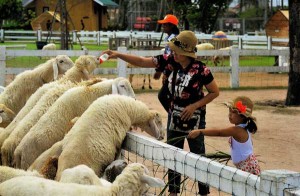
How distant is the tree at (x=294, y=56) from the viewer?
17.9 m

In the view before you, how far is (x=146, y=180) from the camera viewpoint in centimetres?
541

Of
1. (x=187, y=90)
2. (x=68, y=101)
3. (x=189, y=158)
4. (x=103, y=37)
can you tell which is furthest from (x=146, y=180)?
(x=103, y=37)

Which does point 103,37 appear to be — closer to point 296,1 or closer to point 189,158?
point 296,1

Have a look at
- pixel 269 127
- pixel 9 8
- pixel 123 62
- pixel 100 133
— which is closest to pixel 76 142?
pixel 100 133

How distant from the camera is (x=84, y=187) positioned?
17.2 feet

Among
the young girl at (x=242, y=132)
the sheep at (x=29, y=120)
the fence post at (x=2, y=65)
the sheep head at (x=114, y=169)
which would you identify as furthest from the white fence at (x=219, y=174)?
the fence post at (x=2, y=65)

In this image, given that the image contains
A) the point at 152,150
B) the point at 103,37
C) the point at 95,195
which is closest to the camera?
the point at 95,195

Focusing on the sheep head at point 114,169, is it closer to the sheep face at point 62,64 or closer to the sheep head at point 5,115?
the sheep head at point 5,115

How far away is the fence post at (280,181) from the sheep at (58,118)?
3709mm

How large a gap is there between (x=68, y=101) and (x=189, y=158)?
9.00 feet

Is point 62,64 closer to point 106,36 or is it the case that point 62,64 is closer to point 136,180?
point 136,180

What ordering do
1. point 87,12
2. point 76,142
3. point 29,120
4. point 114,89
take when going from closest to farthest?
point 76,142, point 114,89, point 29,120, point 87,12

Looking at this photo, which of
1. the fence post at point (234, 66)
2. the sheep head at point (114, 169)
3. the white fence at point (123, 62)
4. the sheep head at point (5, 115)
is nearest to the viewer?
the sheep head at point (114, 169)

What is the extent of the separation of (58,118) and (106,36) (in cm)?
4134
